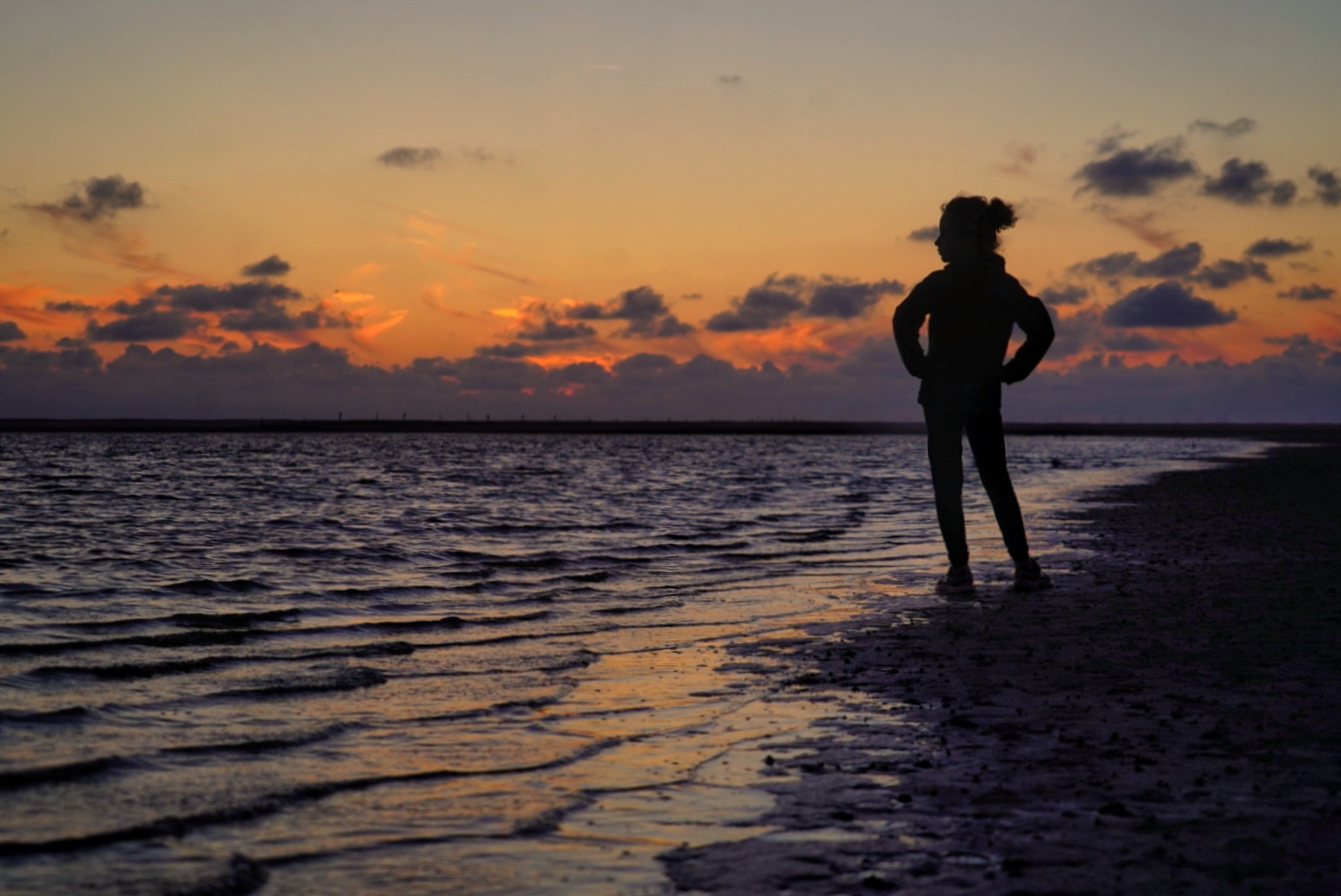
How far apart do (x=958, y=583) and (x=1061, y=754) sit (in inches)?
201

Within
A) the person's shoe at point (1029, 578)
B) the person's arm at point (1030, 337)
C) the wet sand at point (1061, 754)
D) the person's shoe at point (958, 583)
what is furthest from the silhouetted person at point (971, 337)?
the wet sand at point (1061, 754)

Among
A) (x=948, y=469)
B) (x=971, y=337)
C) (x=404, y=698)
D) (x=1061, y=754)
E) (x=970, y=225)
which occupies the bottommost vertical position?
(x=404, y=698)

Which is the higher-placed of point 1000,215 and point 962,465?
point 1000,215

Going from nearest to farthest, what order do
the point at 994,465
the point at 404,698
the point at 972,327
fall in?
1. the point at 404,698
2. the point at 972,327
3. the point at 994,465

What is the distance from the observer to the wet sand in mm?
3318

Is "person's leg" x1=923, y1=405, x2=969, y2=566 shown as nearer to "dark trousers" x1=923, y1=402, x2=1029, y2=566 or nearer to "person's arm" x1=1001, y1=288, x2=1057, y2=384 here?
"dark trousers" x1=923, y1=402, x2=1029, y2=566

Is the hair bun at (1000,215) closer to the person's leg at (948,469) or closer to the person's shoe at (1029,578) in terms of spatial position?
the person's leg at (948,469)

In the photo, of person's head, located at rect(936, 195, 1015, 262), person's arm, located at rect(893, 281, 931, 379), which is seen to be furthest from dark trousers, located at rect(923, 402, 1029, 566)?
person's head, located at rect(936, 195, 1015, 262)

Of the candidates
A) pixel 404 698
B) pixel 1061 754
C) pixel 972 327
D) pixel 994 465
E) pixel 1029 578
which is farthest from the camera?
pixel 1029 578

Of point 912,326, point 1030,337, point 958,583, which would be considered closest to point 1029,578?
point 958,583

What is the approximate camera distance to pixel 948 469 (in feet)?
30.8

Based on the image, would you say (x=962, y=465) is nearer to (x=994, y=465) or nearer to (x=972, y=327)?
(x=994, y=465)

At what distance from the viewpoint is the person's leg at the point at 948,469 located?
9336mm

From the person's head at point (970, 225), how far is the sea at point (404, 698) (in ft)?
9.71
